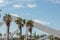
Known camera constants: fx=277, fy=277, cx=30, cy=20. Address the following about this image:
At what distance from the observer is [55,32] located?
12438 centimetres

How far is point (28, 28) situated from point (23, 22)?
10.6ft

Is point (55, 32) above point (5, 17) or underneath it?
underneath

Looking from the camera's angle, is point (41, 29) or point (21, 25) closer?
point (21, 25)

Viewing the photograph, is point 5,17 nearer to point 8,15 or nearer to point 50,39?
point 8,15

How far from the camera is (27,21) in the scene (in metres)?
102

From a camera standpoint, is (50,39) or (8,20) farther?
(50,39)

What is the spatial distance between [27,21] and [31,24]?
77.1 inches

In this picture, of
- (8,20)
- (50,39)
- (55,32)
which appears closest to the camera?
(8,20)

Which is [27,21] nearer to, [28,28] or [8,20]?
[28,28]

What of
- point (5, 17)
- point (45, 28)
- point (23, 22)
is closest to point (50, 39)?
point (45, 28)

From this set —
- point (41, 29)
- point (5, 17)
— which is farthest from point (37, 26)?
point (5, 17)

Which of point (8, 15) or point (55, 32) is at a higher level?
point (8, 15)

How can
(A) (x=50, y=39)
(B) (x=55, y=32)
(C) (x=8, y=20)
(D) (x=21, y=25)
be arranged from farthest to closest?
(A) (x=50, y=39)
(B) (x=55, y=32)
(D) (x=21, y=25)
(C) (x=8, y=20)

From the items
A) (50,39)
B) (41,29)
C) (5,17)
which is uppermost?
(5,17)
